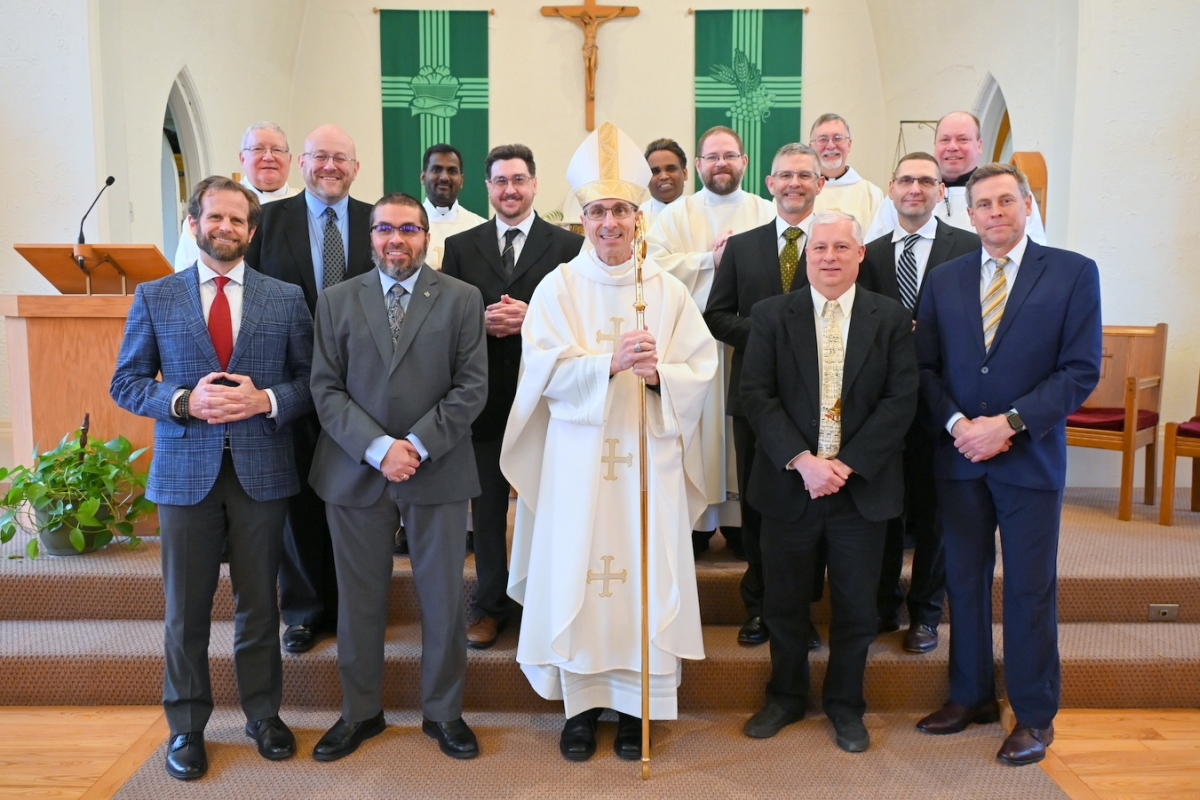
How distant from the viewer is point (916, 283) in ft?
11.2

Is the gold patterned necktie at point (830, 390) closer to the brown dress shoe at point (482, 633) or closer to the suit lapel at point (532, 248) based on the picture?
the suit lapel at point (532, 248)

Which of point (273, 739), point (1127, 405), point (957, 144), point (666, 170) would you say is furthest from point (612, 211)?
point (1127, 405)

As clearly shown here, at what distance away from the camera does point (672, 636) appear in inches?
117

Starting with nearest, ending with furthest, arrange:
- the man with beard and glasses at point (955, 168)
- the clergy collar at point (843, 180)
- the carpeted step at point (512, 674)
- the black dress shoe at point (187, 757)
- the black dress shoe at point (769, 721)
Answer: the black dress shoe at point (187, 757) < the black dress shoe at point (769, 721) < the carpeted step at point (512, 674) < the man with beard and glasses at point (955, 168) < the clergy collar at point (843, 180)

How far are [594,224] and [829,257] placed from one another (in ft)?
2.44

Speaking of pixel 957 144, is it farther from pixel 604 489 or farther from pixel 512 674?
pixel 512 674

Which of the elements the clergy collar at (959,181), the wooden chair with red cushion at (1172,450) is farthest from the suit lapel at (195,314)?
the wooden chair with red cushion at (1172,450)

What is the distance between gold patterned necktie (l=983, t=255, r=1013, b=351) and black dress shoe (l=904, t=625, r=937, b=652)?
110 cm

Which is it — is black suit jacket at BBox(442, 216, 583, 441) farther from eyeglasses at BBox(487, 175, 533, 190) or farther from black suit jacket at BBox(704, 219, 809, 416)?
black suit jacket at BBox(704, 219, 809, 416)

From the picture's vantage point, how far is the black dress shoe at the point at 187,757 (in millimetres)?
2838

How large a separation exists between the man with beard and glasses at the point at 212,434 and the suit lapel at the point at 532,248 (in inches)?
33.2

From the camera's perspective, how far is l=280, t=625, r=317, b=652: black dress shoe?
3340 millimetres

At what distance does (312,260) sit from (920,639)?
257 centimetres

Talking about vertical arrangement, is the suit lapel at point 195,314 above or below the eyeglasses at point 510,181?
below
